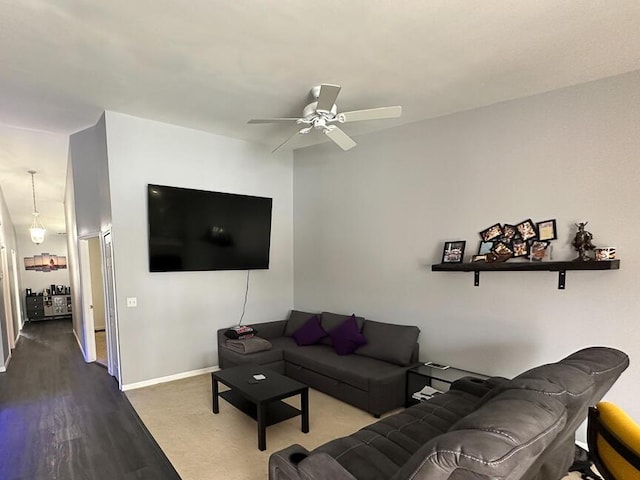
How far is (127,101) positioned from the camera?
3727 mm

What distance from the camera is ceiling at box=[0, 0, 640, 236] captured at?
7.27ft

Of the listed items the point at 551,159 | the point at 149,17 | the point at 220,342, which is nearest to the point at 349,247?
the point at 220,342

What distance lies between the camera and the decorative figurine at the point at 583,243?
2938 millimetres

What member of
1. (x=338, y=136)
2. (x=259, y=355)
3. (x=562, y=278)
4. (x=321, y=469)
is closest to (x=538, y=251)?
(x=562, y=278)

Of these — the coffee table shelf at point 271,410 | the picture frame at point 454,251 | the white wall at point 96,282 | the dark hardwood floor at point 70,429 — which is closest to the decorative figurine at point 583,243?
the picture frame at point 454,251

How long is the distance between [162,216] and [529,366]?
175 inches

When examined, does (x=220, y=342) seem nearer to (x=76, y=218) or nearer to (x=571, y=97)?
(x=76, y=218)

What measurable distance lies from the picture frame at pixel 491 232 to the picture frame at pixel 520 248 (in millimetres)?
186

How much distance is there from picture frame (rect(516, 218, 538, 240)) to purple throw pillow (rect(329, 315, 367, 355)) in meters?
2.11

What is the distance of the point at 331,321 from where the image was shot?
477cm

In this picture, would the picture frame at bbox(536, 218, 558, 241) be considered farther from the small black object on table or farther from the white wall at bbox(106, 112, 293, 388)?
the white wall at bbox(106, 112, 293, 388)

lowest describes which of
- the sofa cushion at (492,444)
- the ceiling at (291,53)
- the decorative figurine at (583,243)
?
the sofa cushion at (492,444)

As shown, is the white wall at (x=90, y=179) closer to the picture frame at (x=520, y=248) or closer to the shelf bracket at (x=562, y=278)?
the picture frame at (x=520, y=248)

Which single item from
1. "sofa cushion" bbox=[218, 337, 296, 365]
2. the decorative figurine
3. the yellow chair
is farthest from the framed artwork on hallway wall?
the yellow chair
